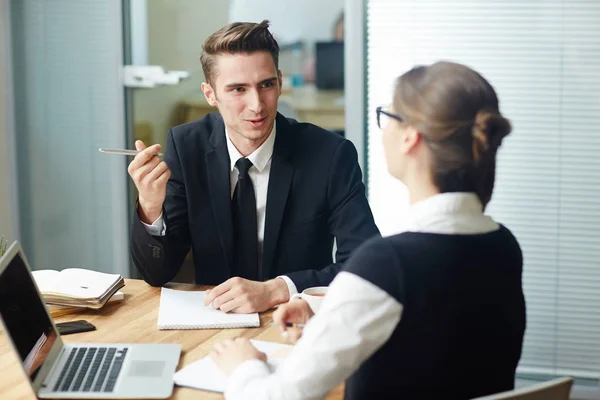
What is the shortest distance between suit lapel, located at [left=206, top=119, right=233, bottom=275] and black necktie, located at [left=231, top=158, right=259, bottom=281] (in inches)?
0.8

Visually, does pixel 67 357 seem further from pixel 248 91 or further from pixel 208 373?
pixel 248 91

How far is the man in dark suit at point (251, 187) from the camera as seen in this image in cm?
221

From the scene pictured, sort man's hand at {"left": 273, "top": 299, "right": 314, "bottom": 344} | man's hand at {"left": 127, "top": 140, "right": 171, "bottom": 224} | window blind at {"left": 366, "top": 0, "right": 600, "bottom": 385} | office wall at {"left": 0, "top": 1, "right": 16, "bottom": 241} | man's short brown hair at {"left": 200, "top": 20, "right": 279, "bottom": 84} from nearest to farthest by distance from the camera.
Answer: man's hand at {"left": 273, "top": 299, "right": 314, "bottom": 344}
man's hand at {"left": 127, "top": 140, "right": 171, "bottom": 224}
man's short brown hair at {"left": 200, "top": 20, "right": 279, "bottom": 84}
window blind at {"left": 366, "top": 0, "right": 600, "bottom": 385}
office wall at {"left": 0, "top": 1, "right": 16, "bottom": 241}

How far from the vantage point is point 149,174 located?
2029mm

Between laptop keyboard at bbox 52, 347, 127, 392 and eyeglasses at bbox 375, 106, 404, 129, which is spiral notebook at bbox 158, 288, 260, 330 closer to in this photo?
laptop keyboard at bbox 52, 347, 127, 392

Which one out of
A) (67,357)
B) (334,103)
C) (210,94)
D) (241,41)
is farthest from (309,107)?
(67,357)

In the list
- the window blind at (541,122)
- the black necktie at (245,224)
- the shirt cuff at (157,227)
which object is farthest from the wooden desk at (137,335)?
the window blind at (541,122)

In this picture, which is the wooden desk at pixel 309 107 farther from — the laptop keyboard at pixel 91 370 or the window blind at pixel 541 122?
the laptop keyboard at pixel 91 370

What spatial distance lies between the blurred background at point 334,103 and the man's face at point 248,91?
80 centimetres

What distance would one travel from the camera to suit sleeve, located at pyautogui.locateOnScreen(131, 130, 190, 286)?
6.95ft

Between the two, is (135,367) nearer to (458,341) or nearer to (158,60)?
(458,341)

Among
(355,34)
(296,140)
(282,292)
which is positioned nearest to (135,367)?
(282,292)

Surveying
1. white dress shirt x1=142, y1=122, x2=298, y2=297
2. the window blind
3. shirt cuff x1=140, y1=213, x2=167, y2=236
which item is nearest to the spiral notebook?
shirt cuff x1=140, y1=213, x2=167, y2=236

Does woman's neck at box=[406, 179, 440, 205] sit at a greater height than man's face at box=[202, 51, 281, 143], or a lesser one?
lesser
